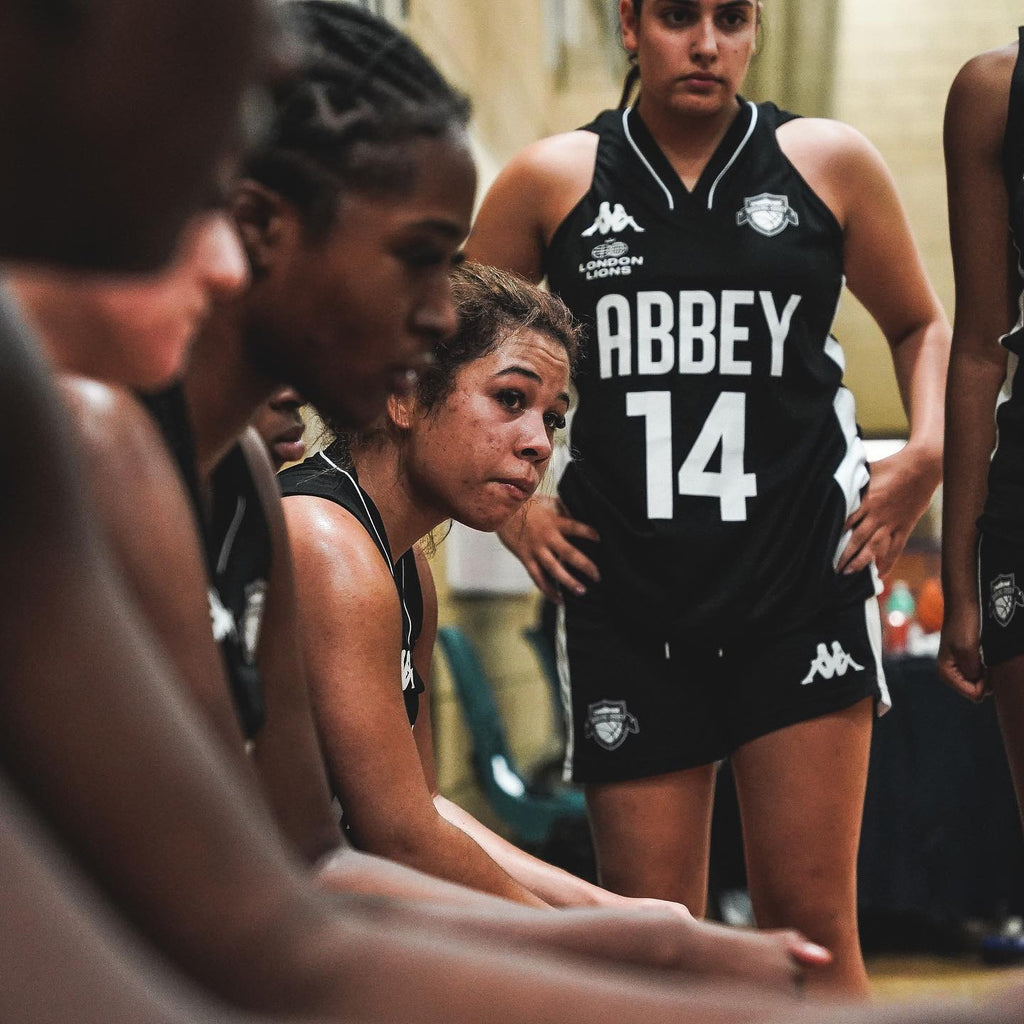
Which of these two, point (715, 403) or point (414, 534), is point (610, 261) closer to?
point (715, 403)

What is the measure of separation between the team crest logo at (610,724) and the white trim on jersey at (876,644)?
14.2 inches

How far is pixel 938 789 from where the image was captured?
3.97m

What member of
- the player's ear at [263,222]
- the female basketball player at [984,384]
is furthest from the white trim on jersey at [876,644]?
the player's ear at [263,222]

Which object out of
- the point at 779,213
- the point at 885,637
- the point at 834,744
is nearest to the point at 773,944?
the point at 834,744

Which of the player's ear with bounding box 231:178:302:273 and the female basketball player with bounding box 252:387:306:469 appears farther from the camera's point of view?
the female basketball player with bounding box 252:387:306:469

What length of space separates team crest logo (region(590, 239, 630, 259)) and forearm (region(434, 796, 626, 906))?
85 centimetres

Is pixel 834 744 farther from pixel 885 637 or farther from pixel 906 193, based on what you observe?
pixel 906 193

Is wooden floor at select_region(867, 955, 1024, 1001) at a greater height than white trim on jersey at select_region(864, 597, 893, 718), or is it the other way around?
white trim on jersey at select_region(864, 597, 893, 718)

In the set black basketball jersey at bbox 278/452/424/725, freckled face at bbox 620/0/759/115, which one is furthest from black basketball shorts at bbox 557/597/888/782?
freckled face at bbox 620/0/759/115

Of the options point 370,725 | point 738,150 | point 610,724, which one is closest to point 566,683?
point 610,724

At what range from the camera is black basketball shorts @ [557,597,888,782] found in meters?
1.97

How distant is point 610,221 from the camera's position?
205 cm

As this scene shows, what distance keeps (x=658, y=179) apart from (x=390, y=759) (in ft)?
3.46

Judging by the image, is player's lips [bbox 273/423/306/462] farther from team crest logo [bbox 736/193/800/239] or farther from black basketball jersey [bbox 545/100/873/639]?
team crest logo [bbox 736/193/800/239]
